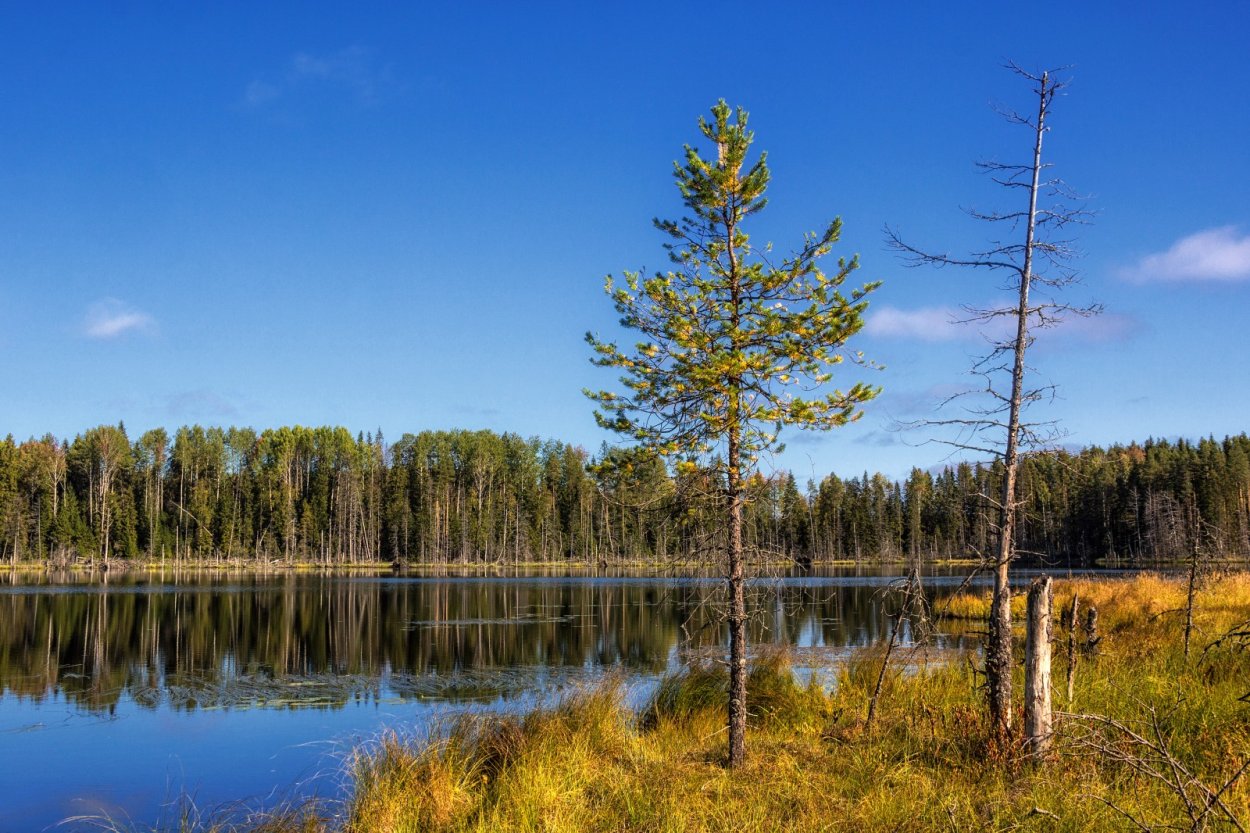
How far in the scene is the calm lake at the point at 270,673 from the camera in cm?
1450

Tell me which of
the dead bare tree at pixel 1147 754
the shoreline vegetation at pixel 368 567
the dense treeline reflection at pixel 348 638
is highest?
the dead bare tree at pixel 1147 754

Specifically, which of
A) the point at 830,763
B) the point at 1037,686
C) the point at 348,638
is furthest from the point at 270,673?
the point at 1037,686

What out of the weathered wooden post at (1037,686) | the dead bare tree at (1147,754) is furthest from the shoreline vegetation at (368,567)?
the weathered wooden post at (1037,686)

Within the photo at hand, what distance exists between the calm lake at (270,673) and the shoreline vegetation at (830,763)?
5.88 ft

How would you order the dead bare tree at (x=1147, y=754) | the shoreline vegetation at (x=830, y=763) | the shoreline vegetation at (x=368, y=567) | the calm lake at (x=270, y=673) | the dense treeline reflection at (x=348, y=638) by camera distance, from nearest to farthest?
the dead bare tree at (x=1147, y=754), the shoreline vegetation at (x=830, y=763), the calm lake at (x=270, y=673), the dense treeline reflection at (x=348, y=638), the shoreline vegetation at (x=368, y=567)

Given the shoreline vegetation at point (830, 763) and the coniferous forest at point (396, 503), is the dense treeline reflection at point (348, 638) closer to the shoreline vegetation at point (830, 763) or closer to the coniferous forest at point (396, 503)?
the shoreline vegetation at point (830, 763)

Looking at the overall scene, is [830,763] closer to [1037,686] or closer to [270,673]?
[1037,686]

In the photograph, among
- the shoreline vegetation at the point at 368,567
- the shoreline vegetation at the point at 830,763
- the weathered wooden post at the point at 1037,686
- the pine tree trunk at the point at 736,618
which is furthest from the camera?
the shoreline vegetation at the point at 368,567

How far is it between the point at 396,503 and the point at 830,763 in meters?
119

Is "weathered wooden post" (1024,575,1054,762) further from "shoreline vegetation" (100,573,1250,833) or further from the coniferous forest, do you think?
the coniferous forest

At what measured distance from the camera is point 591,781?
1114cm

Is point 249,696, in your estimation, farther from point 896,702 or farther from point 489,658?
point 896,702

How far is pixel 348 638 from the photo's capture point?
34.9 metres

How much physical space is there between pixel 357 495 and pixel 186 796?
364 ft
